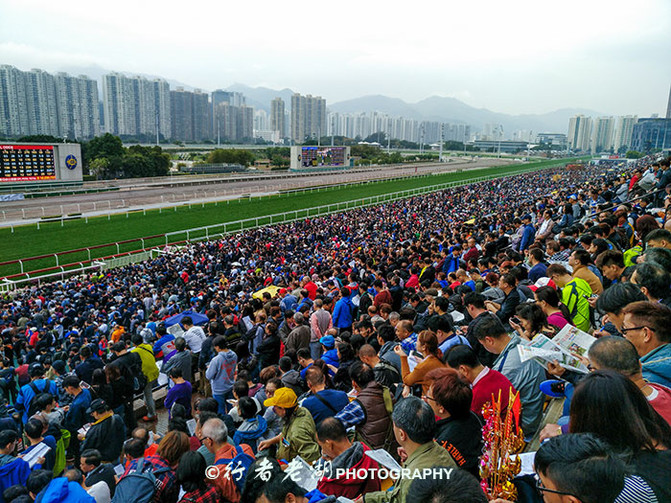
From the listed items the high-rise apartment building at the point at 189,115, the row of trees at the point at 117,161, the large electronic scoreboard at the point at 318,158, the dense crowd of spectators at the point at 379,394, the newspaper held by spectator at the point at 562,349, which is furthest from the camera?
the high-rise apartment building at the point at 189,115

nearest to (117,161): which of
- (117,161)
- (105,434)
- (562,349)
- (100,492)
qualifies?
(117,161)

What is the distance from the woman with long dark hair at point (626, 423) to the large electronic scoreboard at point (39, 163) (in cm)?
3785

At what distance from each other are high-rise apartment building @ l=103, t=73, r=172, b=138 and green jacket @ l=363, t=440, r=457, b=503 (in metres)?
141

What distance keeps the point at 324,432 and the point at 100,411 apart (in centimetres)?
257

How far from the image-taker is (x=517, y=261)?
257 inches

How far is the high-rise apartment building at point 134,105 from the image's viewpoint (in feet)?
426

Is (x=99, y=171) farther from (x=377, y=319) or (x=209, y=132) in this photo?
(x=209, y=132)

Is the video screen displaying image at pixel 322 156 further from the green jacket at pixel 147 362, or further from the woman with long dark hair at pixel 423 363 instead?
the woman with long dark hair at pixel 423 363

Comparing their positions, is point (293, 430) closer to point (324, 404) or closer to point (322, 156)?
point (324, 404)

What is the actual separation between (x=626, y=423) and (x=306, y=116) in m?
176

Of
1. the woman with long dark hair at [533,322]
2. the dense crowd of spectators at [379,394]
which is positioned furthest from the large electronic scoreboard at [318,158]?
the woman with long dark hair at [533,322]

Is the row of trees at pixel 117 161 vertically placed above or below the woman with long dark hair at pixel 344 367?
above

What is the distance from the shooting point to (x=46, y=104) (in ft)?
325

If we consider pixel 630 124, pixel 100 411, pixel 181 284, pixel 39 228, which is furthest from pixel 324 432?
pixel 630 124
